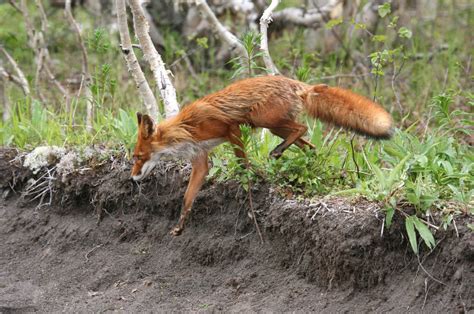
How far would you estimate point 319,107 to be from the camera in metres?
5.29

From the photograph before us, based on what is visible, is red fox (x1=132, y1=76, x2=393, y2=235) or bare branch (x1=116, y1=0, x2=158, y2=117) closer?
red fox (x1=132, y1=76, x2=393, y2=235)

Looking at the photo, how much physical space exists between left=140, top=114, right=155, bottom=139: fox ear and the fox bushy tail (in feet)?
3.69

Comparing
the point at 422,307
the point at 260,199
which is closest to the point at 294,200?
the point at 260,199

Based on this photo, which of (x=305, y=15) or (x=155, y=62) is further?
(x=305, y=15)

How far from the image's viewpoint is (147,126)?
5.34 m

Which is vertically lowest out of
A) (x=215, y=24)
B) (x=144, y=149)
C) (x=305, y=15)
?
(x=144, y=149)

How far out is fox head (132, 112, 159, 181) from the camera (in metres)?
5.36

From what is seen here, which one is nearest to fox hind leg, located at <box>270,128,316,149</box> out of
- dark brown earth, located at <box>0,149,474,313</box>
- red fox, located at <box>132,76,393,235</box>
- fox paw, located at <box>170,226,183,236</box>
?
red fox, located at <box>132,76,393,235</box>

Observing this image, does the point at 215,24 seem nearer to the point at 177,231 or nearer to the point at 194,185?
the point at 194,185

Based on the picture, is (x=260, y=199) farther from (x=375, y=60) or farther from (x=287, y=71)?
(x=287, y=71)

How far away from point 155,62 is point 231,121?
1.66 meters

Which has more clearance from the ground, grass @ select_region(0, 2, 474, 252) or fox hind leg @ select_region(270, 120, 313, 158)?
fox hind leg @ select_region(270, 120, 313, 158)

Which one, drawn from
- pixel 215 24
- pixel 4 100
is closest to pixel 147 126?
pixel 215 24

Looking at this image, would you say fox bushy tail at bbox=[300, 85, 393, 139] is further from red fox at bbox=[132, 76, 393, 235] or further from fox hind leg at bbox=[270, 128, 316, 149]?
fox hind leg at bbox=[270, 128, 316, 149]
